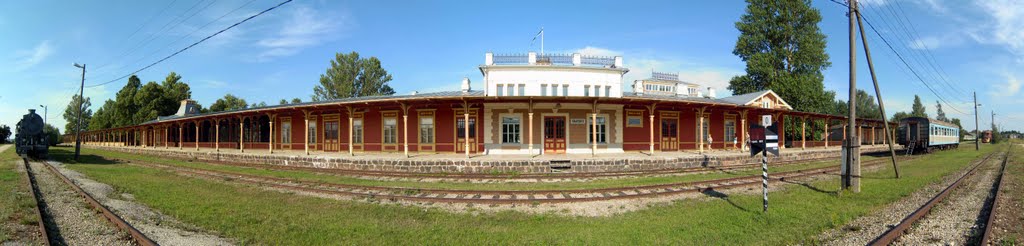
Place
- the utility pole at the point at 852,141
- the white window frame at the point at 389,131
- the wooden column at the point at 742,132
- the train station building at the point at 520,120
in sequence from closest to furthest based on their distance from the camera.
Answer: the utility pole at the point at 852,141
the train station building at the point at 520,120
the white window frame at the point at 389,131
the wooden column at the point at 742,132

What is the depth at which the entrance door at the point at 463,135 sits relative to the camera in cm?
2088

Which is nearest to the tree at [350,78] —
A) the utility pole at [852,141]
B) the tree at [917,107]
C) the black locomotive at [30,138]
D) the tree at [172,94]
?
the tree at [172,94]

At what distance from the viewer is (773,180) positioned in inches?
495

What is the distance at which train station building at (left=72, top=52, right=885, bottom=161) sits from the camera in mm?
20219

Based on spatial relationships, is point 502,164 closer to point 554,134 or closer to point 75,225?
point 554,134

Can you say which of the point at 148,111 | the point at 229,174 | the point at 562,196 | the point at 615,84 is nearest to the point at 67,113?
the point at 148,111

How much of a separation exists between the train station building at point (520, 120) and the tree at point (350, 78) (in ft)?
78.1

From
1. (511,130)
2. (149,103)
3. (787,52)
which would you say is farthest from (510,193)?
(149,103)

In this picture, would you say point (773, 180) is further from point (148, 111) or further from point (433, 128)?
point (148, 111)

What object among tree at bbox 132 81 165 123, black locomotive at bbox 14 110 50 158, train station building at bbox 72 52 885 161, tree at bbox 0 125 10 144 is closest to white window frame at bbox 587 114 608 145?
train station building at bbox 72 52 885 161

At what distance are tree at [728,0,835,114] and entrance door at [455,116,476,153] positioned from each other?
96.2 ft

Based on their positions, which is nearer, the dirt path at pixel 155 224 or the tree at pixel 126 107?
the dirt path at pixel 155 224

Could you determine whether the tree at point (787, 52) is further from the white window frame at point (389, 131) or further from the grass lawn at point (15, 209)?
the grass lawn at point (15, 209)

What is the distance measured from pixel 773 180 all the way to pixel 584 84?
14816 mm
